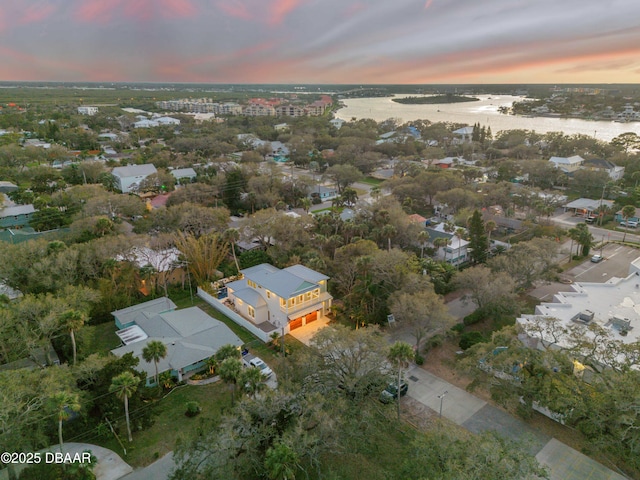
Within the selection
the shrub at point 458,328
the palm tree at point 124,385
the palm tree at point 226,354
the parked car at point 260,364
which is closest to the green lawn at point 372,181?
the shrub at point 458,328

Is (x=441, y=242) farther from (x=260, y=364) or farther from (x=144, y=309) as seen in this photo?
(x=144, y=309)

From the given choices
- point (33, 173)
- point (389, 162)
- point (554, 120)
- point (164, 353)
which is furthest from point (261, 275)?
point (554, 120)

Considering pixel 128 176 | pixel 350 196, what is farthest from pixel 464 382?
pixel 128 176

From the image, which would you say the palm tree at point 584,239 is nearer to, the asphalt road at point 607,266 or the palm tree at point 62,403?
the asphalt road at point 607,266

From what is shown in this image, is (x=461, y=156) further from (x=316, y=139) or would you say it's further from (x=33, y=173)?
(x=33, y=173)

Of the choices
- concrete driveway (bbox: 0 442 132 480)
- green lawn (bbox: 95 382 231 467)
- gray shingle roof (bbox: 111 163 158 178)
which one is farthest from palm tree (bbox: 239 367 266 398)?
gray shingle roof (bbox: 111 163 158 178)
